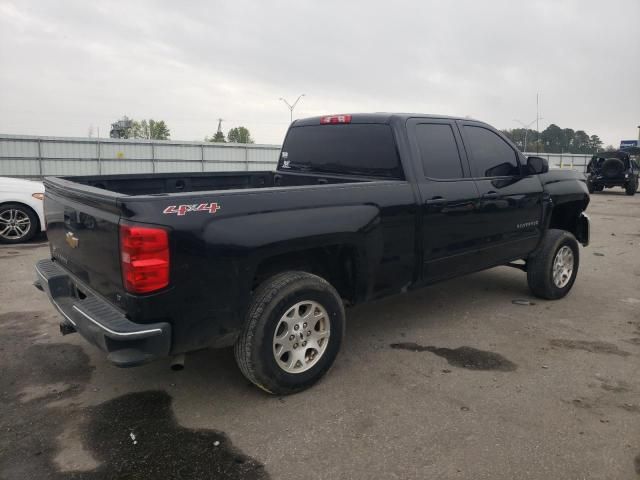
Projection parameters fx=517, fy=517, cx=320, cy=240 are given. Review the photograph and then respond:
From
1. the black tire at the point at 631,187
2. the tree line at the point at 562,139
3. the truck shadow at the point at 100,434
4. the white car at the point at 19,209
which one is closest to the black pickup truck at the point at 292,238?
the truck shadow at the point at 100,434

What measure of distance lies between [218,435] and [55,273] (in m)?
1.68

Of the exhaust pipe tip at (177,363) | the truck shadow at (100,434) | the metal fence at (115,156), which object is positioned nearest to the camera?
the truck shadow at (100,434)

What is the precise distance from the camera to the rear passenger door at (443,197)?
13.5ft

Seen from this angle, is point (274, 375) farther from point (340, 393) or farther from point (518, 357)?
point (518, 357)

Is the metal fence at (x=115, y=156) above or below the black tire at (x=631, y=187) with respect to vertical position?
above

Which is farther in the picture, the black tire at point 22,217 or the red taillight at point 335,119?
the black tire at point 22,217

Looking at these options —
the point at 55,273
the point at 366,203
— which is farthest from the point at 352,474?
the point at 55,273

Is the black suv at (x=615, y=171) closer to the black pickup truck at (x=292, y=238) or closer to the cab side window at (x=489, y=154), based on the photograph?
the black pickup truck at (x=292, y=238)

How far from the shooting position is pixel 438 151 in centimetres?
434

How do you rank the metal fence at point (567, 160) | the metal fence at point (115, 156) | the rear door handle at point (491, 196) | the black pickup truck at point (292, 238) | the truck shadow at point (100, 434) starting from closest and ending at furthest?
1. the truck shadow at point (100, 434)
2. the black pickup truck at point (292, 238)
3. the rear door handle at point (491, 196)
4. the metal fence at point (115, 156)
5. the metal fence at point (567, 160)

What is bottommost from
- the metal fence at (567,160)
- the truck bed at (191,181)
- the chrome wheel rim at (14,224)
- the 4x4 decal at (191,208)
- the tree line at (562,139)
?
the chrome wheel rim at (14,224)

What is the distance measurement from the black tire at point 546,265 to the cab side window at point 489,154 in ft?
3.08

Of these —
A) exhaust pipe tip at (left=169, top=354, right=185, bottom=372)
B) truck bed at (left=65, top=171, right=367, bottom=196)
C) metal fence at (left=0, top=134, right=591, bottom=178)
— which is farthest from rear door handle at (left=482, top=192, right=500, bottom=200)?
metal fence at (left=0, top=134, right=591, bottom=178)

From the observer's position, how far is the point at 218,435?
295 cm
